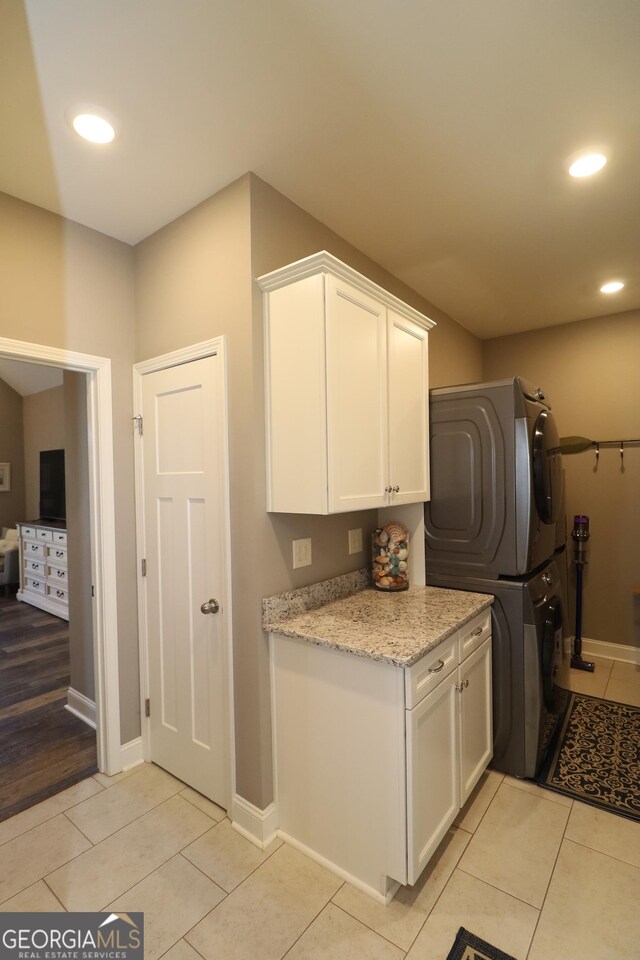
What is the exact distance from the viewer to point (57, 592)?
511 centimetres

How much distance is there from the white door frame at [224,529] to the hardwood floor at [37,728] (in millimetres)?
452

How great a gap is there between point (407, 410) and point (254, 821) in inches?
75.6

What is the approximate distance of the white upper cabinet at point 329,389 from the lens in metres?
1.70

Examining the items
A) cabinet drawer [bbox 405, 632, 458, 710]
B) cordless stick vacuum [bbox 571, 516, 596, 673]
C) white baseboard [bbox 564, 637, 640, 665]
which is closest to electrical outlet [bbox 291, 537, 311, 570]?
cabinet drawer [bbox 405, 632, 458, 710]

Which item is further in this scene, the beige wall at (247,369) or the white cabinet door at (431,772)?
the beige wall at (247,369)

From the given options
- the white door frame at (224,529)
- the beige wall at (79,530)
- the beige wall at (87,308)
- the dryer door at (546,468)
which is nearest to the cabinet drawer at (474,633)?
the dryer door at (546,468)

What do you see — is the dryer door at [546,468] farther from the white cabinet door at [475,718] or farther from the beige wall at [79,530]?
the beige wall at [79,530]

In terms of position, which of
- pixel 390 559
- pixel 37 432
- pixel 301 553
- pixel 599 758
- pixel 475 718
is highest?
pixel 37 432

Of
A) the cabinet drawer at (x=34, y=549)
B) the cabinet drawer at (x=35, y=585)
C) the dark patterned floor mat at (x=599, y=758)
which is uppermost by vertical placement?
the cabinet drawer at (x=34, y=549)

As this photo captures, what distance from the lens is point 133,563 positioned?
235 centimetres

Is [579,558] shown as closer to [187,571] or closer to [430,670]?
[430,670]

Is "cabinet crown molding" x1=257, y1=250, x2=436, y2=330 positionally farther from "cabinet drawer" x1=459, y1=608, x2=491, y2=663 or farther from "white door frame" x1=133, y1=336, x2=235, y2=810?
"cabinet drawer" x1=459, y1=608, x2=491, y2=663

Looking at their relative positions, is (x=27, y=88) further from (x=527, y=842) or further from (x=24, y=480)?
(x=24, y=480)

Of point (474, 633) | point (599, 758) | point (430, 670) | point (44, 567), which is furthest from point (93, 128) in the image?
point (44, 567)
